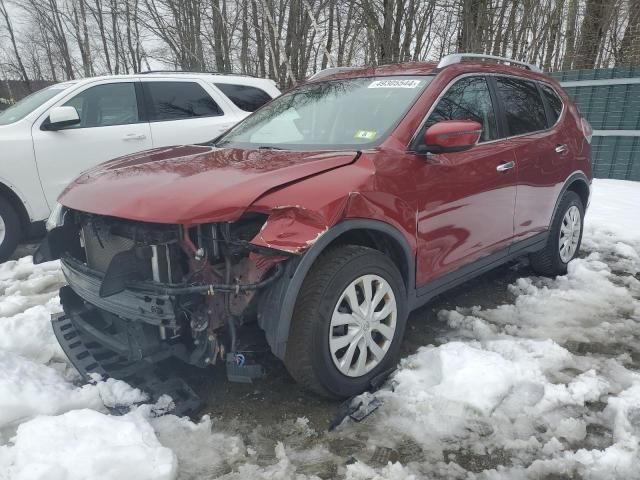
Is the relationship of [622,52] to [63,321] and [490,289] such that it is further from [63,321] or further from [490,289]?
[63,321]

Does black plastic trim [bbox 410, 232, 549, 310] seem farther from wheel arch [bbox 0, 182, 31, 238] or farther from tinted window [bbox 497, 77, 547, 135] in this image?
wheel arch [bbox 0, 182, 31, 238]

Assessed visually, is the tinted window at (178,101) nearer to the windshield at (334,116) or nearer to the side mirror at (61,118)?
the side mirror at (61,118)

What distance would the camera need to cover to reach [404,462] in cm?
217

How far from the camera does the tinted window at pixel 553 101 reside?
13.9 ft

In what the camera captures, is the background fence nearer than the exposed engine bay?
No

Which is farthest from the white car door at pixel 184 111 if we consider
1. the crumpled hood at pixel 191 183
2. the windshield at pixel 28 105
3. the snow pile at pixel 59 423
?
the snow pile at pixel 59 423

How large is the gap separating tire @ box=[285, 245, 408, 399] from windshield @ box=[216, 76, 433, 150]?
739 millimetres

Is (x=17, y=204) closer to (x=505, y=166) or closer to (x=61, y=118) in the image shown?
(x=61, y=118)

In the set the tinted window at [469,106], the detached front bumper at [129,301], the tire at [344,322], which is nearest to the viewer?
the detached front bumper at [129,301]

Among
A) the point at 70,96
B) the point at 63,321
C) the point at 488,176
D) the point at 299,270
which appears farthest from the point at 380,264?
the point at 70,96

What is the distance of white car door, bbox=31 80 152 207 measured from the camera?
508cm

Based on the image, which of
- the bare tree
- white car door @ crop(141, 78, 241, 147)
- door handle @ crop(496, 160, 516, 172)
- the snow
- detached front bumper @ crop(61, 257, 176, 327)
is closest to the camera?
the snow

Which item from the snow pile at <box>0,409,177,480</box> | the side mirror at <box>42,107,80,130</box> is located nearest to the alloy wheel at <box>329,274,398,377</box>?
the snow pile at <box>0,409,177,480</box>

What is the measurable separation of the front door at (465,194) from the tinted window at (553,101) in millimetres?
979
